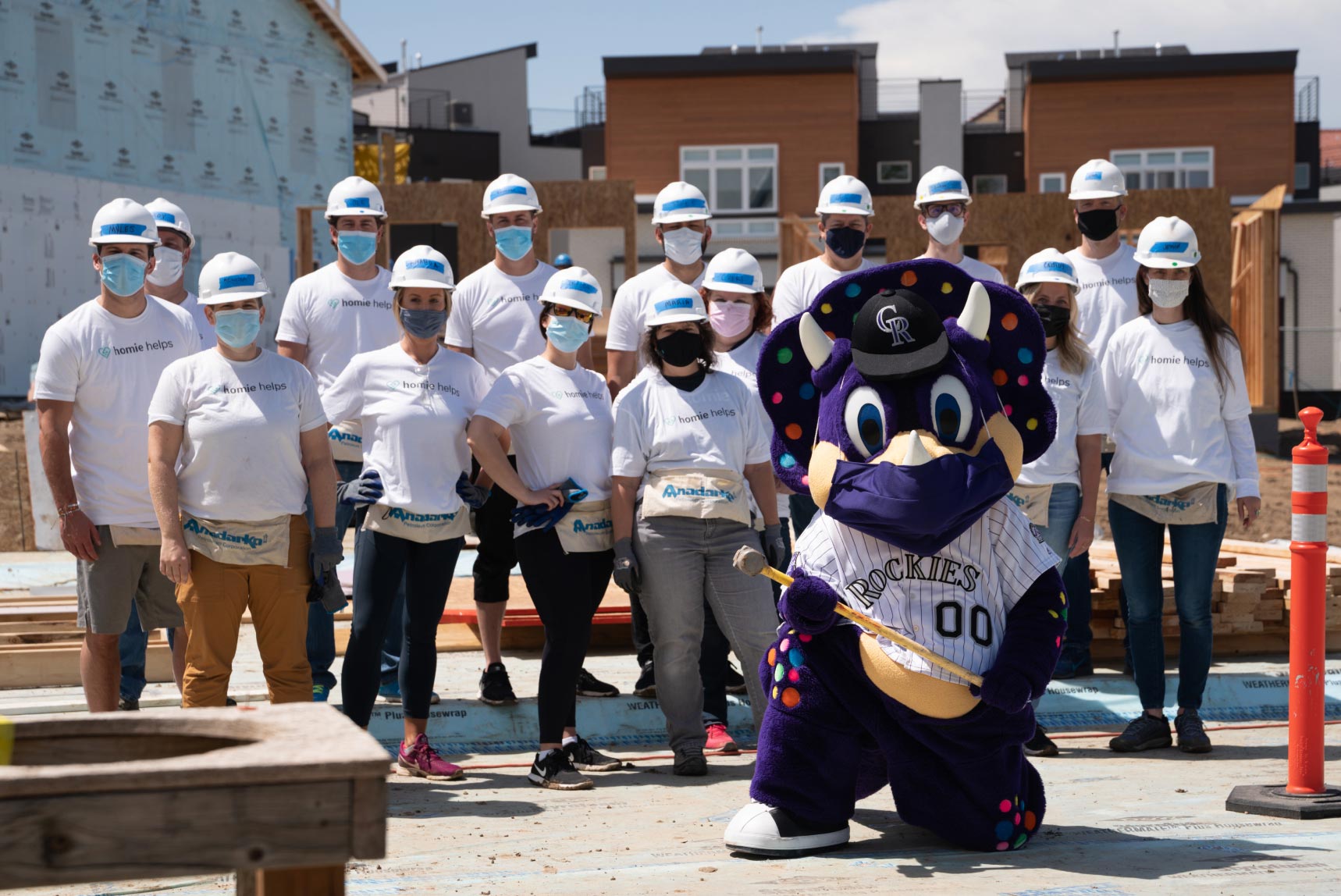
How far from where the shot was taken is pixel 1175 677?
7742mm

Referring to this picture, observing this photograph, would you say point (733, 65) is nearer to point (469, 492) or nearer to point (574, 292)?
point (574, 292)

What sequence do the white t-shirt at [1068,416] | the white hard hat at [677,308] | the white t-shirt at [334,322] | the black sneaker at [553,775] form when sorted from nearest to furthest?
the black sneaker at [553,775], the white hard hat at [677,308], the white t-shirt at [1068,416], the white t-shirt at [334,322]

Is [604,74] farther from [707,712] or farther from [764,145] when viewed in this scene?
[707,712]

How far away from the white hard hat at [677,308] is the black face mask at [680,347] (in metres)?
0.07

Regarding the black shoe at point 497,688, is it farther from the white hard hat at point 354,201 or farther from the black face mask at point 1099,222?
the black face mask at point 1099,222

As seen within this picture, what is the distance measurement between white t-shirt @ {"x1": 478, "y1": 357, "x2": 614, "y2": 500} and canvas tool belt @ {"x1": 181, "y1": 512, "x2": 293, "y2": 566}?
113cm

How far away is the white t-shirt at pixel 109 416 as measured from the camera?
6.04m

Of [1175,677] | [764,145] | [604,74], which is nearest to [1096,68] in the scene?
[764,145]

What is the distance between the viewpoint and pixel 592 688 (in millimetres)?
7414

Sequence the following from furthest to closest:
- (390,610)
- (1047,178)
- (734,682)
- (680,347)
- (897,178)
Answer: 1. (897,178)
2. (1047,178)
3. (734,682)
4. (680,347)
5. (390,610)

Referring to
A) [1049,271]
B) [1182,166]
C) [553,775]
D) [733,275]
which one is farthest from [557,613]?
[1182,166]

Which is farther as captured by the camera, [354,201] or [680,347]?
[354,201]

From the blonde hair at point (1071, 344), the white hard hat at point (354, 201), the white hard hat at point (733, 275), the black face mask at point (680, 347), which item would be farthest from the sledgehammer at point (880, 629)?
the white hard hat at point (354, 201)

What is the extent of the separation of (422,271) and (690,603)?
178 centimetres
